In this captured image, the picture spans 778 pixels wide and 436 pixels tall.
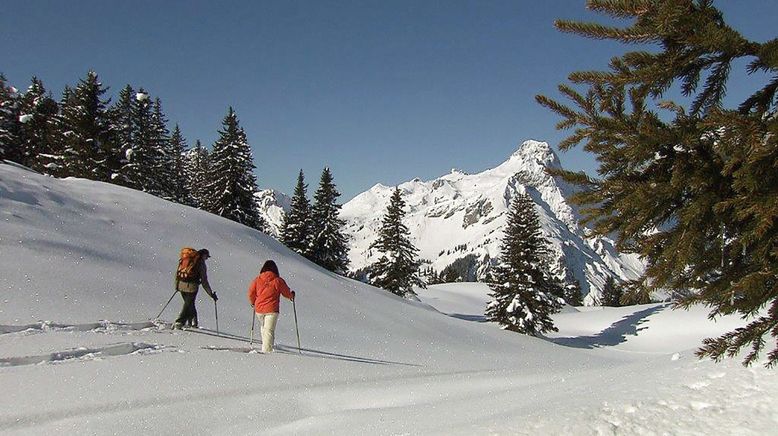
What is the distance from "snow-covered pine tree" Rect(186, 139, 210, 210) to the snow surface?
112 ft

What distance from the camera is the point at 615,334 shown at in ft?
103

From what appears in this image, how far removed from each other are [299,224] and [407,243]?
390 inches

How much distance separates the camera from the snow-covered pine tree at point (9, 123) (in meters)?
36.2

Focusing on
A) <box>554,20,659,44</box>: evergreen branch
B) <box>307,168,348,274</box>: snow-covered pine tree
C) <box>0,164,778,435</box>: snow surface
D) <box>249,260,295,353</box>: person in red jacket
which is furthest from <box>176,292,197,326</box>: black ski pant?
<box>307,168,348,274</box>: snow-covered pine tree

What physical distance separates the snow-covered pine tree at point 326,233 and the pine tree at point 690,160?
3393 centimetres

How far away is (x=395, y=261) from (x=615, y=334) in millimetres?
16534

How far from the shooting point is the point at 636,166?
3.16m

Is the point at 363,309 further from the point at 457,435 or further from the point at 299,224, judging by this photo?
the point at 299,224

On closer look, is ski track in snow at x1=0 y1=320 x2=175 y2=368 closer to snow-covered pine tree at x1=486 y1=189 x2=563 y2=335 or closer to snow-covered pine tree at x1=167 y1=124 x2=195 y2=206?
snow-covered pine tree at x1=486 y1=189 x2=563 y2=335

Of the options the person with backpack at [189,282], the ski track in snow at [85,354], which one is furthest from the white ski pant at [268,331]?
the ski track in snow at [85,354]

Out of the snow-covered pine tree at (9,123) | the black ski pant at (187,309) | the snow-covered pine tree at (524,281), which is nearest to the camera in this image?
the black ski pant at (187,309)

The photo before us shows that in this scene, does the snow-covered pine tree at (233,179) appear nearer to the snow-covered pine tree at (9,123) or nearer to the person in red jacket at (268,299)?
the snow-covered pine tree at (9,123)

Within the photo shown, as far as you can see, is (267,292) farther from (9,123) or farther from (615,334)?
(9,123)

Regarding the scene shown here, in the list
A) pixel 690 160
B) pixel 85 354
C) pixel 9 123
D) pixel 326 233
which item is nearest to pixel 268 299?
pixel 85 354
